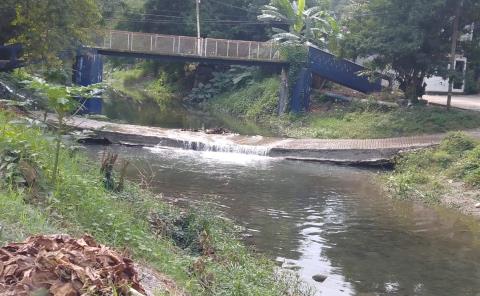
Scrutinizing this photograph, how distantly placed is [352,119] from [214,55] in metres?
8.38

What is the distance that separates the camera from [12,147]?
889 cm

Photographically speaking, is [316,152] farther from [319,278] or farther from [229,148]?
[319,278]

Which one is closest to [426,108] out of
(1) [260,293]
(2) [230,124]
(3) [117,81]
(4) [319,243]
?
(2) [230,124]

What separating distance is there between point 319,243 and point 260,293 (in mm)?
4965

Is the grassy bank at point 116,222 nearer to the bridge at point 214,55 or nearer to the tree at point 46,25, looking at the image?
the tree at point 46,25

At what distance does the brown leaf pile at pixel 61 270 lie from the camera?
428 centimetres

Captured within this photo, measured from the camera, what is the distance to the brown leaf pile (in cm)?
428

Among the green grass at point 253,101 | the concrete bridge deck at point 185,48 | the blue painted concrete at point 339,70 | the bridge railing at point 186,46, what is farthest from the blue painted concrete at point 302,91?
the green grass at point 253,101

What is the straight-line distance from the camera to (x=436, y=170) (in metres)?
21.8

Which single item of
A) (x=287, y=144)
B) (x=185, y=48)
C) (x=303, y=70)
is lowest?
(x=287, y=144)

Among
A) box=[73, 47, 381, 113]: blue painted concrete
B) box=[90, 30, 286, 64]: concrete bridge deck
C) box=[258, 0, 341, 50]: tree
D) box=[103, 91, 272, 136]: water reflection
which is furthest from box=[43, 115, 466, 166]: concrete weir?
box=[258, 0, 341, 50]: tree

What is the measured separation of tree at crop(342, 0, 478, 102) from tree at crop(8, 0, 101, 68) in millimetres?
13046

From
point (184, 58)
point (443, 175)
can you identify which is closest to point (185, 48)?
point (184, 58)

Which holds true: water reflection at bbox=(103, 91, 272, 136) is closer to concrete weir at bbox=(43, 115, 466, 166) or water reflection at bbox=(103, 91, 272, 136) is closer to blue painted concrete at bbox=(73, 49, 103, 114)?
blue painted concrete at bbox=(73, 49, 103, 114)
